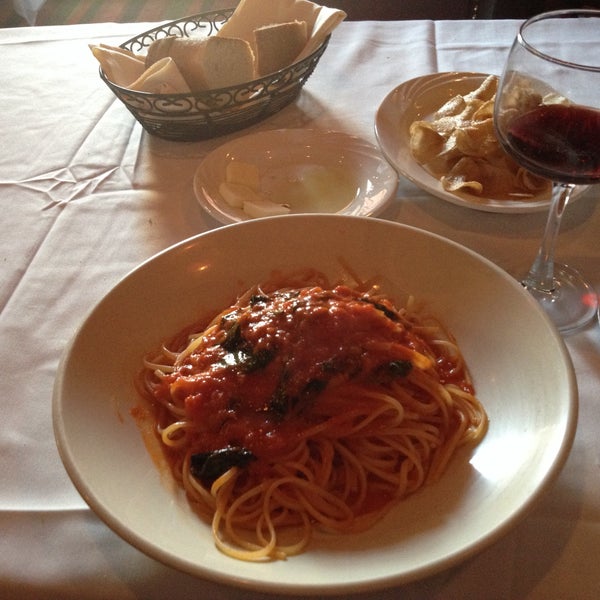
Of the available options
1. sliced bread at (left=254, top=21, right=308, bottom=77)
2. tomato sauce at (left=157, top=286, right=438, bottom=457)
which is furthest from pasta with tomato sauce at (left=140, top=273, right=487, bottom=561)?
sliced bread at (left=254, top=21, right=308, bottom=77)

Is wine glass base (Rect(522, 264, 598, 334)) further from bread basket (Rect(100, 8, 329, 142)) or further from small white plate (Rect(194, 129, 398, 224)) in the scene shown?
bread basket (Rect(100, 8, 329, 142))

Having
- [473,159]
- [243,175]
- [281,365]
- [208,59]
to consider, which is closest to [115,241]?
[243,175]

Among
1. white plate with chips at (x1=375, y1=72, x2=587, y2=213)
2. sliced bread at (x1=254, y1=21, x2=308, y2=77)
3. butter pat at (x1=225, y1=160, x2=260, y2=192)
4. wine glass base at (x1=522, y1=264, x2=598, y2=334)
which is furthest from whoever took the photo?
sliced bread at (x1=254, y1=21, x2=308, y2=77)

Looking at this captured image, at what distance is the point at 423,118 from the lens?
6.43 ft

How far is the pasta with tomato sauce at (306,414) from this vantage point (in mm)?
1022

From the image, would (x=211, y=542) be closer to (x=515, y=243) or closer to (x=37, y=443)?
(x=37, y=443)

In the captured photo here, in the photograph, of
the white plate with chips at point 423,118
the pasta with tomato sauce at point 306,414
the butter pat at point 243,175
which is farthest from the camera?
the butter pat at point 243,175

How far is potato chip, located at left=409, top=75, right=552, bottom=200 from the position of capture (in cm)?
161

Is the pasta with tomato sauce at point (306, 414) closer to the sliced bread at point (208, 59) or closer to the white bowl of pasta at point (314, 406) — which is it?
the white bowl of pasta at point (314, 406)

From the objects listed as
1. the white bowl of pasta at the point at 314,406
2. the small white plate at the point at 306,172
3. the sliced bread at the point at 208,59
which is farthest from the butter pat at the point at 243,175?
the white bowl of pasta at the point at 314,406

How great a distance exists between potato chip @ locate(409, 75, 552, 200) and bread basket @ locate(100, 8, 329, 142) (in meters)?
0.45

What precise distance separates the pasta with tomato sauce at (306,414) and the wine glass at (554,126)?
349 mm

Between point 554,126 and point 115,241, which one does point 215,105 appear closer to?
point 115,241

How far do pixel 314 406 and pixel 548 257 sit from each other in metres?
0.68
